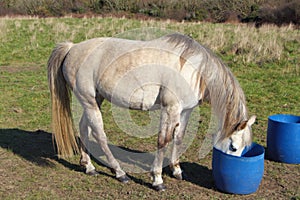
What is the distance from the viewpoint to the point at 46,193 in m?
3.90

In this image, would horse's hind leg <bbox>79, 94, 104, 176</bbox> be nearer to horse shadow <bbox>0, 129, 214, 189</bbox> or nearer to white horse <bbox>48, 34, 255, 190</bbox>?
horse shadow <bbox>0, 129, 214, 189</bbox>

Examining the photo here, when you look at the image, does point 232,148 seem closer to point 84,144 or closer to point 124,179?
point 124,179

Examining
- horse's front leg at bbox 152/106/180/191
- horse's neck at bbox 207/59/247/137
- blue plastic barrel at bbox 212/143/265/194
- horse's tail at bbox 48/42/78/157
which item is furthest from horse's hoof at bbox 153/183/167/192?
horse's tail at bbox 48/42/78/157

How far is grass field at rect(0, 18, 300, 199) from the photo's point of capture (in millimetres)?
4004

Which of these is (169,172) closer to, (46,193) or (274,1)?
(46,193)

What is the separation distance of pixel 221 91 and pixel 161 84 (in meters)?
0.62

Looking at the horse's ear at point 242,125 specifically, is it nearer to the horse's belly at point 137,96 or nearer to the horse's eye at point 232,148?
the horse's eye at point 232,148

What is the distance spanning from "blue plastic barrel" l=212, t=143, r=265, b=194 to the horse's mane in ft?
0.84

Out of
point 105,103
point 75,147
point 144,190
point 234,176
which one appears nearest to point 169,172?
point 144,190

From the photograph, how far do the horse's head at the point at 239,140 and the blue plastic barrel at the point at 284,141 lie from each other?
1.10 m

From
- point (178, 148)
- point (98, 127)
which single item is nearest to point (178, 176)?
point (178, 148)

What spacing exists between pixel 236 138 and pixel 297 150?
4.80 ft

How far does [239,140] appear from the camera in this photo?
367 cm

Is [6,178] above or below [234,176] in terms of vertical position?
below
